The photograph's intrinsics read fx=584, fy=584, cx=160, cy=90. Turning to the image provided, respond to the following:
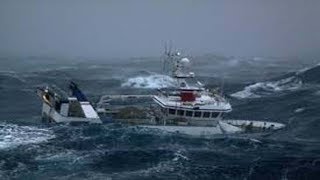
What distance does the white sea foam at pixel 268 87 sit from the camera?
12012 centimetres

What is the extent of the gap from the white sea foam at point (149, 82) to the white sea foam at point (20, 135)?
6933 centimetres

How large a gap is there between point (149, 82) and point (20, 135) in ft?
278

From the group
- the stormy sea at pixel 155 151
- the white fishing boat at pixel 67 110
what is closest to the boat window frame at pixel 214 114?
the stormy sea at pixel 155 151

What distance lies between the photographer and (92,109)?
80.0 metres

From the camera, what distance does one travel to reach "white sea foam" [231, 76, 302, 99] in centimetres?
12012

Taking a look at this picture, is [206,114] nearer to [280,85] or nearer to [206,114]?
[206,114]

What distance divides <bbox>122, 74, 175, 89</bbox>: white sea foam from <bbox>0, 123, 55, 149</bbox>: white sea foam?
6933 cm

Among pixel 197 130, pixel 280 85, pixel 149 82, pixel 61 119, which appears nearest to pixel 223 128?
pixel 197 130

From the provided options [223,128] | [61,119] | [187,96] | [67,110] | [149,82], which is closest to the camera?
[61,119]

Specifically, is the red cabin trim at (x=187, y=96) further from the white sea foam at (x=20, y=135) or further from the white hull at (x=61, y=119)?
the white sea foam at (x=20, y=135)

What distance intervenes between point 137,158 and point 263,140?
61.5ft

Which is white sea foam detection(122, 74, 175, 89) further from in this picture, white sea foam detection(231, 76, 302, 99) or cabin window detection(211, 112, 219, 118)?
cabin window detection(211, 112, 219, 118)

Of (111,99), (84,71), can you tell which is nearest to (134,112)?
(111,99)

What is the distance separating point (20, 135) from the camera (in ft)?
225
